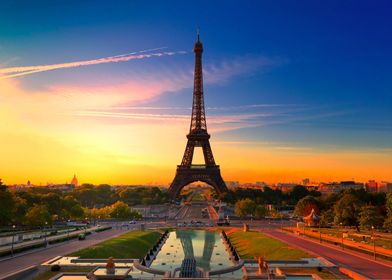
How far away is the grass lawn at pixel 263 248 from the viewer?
43.9 meters

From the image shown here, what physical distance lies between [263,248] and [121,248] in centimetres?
1847

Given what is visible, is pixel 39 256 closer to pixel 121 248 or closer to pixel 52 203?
pixel 121 248

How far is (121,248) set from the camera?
49844 mm

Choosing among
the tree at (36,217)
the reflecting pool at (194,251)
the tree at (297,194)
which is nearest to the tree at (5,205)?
the tree at (36,217)

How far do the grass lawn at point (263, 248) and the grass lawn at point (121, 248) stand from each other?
13.5 m

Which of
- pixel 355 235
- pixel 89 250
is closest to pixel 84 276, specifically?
pixel 89 250

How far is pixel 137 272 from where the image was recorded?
34.8 m

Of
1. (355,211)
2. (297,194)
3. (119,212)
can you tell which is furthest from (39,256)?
(297,194)

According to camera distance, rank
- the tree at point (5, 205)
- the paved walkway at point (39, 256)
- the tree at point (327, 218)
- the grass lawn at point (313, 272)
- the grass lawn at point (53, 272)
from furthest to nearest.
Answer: the tree at point (327, 218)
the tree at point (5, 205)
the paved walkway at point (39, 256)
the grass lawn at point (313, 272)
the grass lawn at point (53, 272)

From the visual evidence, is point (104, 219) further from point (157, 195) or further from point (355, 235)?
point (355, 235)

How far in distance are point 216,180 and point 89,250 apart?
2875 inches

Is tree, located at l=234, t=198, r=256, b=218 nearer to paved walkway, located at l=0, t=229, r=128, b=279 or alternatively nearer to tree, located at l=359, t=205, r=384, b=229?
tree, located at l=359, t=205, r=384, b=229

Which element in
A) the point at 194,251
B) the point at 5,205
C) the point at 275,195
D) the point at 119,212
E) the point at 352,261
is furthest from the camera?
the point at 275,195

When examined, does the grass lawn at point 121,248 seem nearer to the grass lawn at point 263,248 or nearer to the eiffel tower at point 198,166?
the grass lawn at point 263,248
